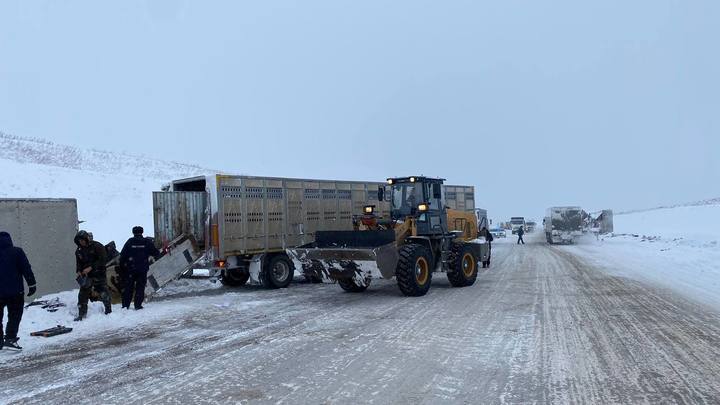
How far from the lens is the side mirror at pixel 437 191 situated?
1371 centimetres

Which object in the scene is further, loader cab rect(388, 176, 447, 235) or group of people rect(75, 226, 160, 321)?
loader cab rect(388, 176, 447, 235)

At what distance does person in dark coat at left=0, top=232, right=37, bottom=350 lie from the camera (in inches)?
290

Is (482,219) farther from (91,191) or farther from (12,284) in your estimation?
(91,191)

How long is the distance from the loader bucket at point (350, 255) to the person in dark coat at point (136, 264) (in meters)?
3.39

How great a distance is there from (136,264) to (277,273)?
4.62 m

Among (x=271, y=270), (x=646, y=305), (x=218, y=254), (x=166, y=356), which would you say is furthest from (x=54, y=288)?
(x=646, y=305)

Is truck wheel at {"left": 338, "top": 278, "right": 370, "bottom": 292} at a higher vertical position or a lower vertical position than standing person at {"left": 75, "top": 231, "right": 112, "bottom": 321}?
lower

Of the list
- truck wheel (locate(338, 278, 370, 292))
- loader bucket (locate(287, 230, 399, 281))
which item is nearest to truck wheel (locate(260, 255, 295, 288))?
loader bucket (locate(287, 230, 399, 281))

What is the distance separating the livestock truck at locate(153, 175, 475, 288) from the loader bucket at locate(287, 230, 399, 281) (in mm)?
520

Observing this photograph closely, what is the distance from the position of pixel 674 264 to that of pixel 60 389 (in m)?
18.5

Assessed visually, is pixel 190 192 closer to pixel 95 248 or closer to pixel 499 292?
pixel 95 248

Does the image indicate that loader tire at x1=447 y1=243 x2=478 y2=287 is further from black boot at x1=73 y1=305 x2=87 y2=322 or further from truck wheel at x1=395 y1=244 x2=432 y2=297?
black boot at x1=73 y1=305 x2=87 y2=322

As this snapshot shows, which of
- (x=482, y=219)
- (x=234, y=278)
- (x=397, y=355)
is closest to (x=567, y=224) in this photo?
(x=482, y=219)

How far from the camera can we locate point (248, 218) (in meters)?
13.8
